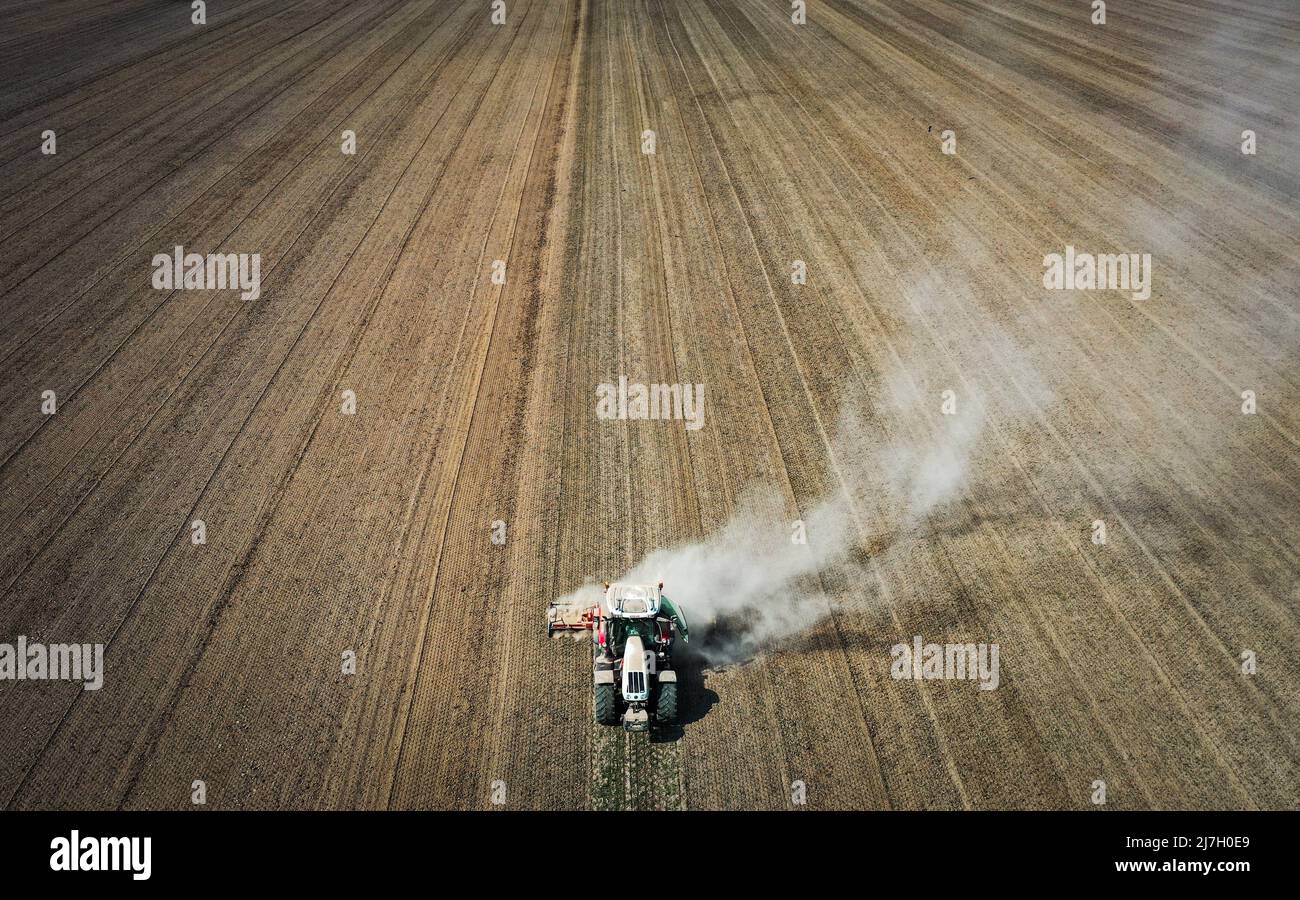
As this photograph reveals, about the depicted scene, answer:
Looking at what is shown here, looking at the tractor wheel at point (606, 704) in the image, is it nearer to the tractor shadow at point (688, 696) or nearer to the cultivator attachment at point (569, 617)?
the tractor shadow at point (688, 696)

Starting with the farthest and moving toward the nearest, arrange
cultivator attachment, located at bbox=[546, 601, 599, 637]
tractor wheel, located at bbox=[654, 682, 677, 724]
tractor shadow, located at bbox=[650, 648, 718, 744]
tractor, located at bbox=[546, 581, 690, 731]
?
cultivator attachment, located at bbox=[546, 601, 599, 637] → tractor shadow, located at bbox=[650, 648, 718, 744] → tractor wheel, located at bbox=[654, 682, 677, 724] → tractor, located at bbox=[546, 581, 690, 731]

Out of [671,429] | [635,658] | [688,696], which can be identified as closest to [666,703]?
[635,658]

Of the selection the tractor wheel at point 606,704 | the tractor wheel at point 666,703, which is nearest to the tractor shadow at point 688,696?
the tractor wheel at point 666,703

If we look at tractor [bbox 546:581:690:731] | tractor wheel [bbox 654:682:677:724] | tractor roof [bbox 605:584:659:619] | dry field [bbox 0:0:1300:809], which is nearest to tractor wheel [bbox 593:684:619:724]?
tractor [bbox 546:581:690:731]

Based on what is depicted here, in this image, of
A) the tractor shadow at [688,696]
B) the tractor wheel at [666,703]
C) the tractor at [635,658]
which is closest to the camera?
the tractor at [635,658]

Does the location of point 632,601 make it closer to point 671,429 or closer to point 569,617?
point 569,617

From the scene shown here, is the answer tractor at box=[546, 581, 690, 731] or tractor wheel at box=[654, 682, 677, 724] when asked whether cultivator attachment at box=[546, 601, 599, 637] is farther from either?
tractor wheel at box=[654, 682, 677, 724]

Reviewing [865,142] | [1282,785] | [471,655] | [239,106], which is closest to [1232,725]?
[1282,785]
